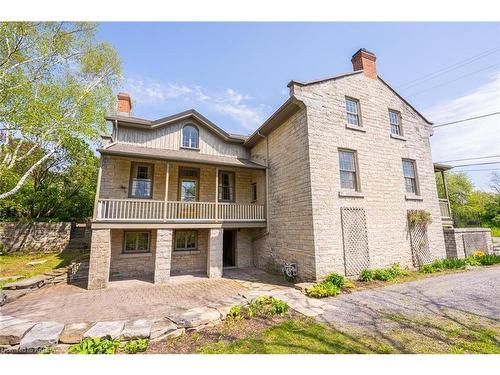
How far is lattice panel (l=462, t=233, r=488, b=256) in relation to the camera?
11847mm

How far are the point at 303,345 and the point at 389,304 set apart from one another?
3.54 m

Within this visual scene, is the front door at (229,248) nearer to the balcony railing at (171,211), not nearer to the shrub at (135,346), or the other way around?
the balcony railing at (171,211)

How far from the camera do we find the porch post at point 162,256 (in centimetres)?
935

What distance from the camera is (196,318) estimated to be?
506cm

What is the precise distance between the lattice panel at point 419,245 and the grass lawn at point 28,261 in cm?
1595

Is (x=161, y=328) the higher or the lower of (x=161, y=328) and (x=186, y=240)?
the lower

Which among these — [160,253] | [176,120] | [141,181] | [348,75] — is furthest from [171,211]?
[348,75]

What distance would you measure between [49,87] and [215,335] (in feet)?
54.3

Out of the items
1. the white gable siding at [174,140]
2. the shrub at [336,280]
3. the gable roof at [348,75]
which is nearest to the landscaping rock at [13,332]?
the shrub at [336,280]

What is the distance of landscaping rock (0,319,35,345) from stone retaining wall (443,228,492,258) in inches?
657

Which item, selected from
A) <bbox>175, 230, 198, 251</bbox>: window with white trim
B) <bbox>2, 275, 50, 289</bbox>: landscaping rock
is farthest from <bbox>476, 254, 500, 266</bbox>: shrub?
<bbox>2, 275, 50, 289</bbox>: landscaping rock

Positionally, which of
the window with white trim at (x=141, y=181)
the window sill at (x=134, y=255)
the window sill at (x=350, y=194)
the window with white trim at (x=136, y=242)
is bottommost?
the window sill at (x=134, y=255)

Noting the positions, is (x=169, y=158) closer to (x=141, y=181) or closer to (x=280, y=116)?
(x=141, y=181)

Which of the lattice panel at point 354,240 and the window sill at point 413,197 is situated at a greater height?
the window sill at point 413,197
